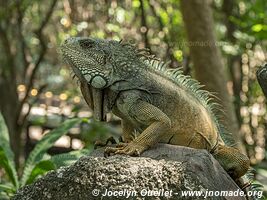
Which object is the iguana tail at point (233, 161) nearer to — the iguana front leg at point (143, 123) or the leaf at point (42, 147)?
the iguana front leg at point (143, 123)

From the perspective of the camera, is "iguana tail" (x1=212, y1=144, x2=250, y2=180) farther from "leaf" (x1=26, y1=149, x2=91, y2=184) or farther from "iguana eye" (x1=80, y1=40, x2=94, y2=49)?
"leaf" (x1=26, y1=149, x2=91, y2=184)

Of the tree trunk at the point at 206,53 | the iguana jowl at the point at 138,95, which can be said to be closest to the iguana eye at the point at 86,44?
the iguana jowl at the point at 138,95

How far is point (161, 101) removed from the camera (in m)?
3.89

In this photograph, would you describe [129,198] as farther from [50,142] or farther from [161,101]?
[50,142]

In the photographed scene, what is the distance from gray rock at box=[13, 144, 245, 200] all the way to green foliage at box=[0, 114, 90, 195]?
2141 mm

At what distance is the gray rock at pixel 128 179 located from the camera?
10.3 feet

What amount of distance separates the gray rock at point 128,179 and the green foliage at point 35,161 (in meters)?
2.14

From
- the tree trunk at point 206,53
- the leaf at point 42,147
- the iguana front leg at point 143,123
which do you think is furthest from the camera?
the tree trunk at point 206,53

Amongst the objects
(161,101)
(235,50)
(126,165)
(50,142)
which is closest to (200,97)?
(161,101)

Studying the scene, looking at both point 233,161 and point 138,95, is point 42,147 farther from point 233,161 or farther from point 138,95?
point 233,161

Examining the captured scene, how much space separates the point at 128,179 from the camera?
3154 mm

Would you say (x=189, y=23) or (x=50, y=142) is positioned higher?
(x=189, y=23)

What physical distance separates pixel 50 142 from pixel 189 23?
2.09m

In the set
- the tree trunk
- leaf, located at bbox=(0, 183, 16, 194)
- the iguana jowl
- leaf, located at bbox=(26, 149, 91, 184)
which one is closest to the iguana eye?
the iguana jowl
